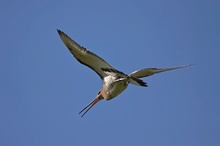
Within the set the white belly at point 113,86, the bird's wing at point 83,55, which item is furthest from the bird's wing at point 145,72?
the bird's wing at point 83,55

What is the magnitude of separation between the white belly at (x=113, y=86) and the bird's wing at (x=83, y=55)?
555mm

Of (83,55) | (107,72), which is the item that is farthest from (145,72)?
(83,55)

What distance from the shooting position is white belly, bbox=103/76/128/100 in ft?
56.4

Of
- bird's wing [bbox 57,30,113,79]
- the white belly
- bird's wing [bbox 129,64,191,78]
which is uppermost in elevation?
bird's wing [bbox 57,30,113,79]

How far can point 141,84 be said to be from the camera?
629 inches

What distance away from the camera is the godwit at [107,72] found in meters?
16.6

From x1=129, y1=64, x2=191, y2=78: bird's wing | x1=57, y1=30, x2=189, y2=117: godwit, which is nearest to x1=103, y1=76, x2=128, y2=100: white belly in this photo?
x1=57, y1=30, x2=189, y2=117: godwit

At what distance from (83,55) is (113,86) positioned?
5.19 feet

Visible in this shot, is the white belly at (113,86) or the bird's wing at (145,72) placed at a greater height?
the bird's wing at (145,72)

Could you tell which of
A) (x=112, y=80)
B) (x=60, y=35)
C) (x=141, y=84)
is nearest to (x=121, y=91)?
(x=112, y=80)

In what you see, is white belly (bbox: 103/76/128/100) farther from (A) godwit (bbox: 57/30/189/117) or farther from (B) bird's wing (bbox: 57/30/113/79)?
(B) bird's wing (bbox: 57/30/113/79)

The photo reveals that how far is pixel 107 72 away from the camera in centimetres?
1702

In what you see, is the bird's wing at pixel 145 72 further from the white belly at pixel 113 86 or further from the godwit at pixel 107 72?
the white belly at pixel 113 86

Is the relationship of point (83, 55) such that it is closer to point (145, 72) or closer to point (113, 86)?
point (113, 86)
